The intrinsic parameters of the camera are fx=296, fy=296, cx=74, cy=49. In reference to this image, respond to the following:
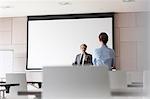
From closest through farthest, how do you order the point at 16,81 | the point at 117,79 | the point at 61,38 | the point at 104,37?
1. the point at 117,79
2. the point at 104,37
3. the point at 16,81
4. the point at 61,38

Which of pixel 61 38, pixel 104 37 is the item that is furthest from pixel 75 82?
pixel 61 38

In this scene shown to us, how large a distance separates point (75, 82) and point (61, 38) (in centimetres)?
714

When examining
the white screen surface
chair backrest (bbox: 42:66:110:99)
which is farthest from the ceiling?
chair backrest (bbox: 42:66:110:99)

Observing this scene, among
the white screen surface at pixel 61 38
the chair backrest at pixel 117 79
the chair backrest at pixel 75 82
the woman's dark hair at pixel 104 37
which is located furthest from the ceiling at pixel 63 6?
the chair backrest at pixel 75 82

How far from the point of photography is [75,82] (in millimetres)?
1739

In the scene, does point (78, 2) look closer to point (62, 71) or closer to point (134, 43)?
point (134, 43)

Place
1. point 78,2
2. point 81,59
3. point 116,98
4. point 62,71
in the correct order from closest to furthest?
point 62,71, point 116,98, point 81,59, point 78,2

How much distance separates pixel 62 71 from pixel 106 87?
28 centimetres

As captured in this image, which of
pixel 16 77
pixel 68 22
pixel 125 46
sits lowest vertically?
pixel 16 77

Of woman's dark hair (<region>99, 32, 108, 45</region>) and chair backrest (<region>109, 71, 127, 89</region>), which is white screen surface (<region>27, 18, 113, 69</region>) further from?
chair backrest (<region>109, 71, 127, 89</region>)

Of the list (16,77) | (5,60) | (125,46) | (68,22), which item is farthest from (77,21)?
(16,77)

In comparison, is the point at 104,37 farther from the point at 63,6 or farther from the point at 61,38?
the point at 61,38

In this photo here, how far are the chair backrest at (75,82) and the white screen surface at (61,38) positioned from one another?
22.2 ft

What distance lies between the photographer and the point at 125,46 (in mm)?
8539
